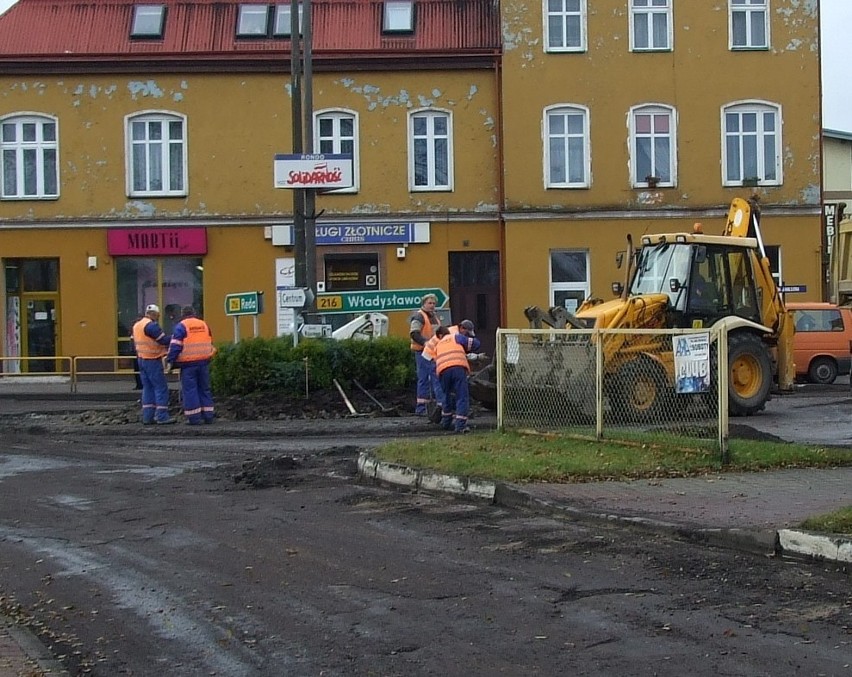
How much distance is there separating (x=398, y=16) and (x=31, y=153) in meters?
9.95

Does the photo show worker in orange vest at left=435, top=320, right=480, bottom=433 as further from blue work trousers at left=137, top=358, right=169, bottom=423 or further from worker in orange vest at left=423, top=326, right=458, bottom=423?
blue work trousers at left=137, top=358, right=169, bottom=423

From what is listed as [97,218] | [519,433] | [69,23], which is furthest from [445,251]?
[519,433]

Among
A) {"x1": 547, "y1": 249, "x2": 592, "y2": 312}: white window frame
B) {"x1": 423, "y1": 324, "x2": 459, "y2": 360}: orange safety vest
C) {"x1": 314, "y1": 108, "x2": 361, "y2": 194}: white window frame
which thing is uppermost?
{"x1": 314, "y1": 108, "x2": 361, "y2": 194}: white window frame

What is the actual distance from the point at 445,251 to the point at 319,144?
4.18 m

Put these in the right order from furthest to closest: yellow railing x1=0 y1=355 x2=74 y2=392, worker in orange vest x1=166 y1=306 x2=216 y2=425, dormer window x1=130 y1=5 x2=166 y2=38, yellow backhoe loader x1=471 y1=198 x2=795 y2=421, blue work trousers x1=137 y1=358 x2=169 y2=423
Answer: dormer window x1=130 y1=5 x2=166 y2=38, yellow railing x1=0 y1=355 x2=74 y2=392, blue work trousers x1=137 y1=358 x2=169 y2=423, yellow backhoe loader x1=471 y1=198 x2=795 y2=421, worker in orange vest x1=166 y1=306 x2=216 y2=425

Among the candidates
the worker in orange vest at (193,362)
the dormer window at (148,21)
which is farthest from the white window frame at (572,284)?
the worker in orange vest at (193,362)

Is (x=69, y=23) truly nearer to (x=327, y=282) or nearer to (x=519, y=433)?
(x=327, y=282)

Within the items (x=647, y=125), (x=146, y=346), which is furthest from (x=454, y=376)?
(x=647, y=125)

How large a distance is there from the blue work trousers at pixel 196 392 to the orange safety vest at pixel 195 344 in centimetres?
12

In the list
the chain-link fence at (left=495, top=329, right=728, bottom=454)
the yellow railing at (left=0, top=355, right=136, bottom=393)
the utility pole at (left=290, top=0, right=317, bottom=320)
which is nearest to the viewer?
the chain-link fence at (left=495, top=329, right=728, bottom=454)

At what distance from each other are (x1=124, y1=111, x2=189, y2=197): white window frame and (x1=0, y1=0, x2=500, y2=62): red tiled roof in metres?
1.53

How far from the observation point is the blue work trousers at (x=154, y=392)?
19.7 meters

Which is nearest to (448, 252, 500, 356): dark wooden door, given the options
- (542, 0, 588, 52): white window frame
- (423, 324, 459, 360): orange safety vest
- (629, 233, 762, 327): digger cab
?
(542, 0, 588, 52): white window frame

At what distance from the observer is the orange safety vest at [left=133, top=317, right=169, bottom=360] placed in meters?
19.5
